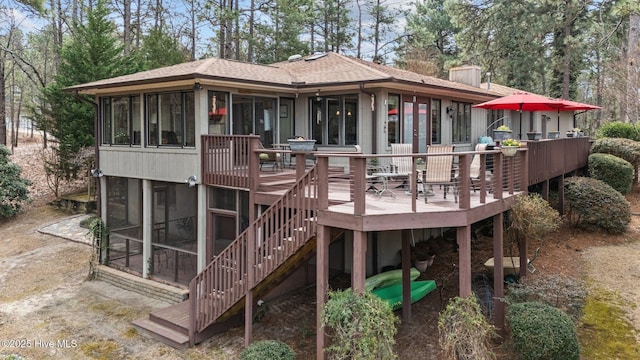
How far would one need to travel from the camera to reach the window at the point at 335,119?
37.3 ft

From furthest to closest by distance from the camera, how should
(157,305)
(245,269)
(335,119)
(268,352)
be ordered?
(335,119) < (157,305) < (245,269) < (268,352)

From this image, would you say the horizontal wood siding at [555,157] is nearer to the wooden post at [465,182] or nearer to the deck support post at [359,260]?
the wooden post at [465,182]

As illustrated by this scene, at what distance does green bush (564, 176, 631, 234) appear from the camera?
471 inches

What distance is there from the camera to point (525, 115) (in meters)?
19.8

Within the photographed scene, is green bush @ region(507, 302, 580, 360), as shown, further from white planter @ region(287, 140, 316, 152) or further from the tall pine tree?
the tall pine tree

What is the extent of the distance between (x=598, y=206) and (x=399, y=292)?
21.6 feet

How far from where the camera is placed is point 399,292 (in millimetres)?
9383

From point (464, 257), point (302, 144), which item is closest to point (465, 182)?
point (464, 257)

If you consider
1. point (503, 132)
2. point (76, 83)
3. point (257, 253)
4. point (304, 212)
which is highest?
point (76, 83)

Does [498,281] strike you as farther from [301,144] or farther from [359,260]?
[301,144]

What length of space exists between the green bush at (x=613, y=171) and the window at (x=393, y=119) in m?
7.79

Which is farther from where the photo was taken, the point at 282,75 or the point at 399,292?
the point at 282,75

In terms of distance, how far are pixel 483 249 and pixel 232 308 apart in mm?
6658

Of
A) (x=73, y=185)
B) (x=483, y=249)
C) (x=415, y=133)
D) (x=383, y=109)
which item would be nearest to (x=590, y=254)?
(x=483, y=249)
